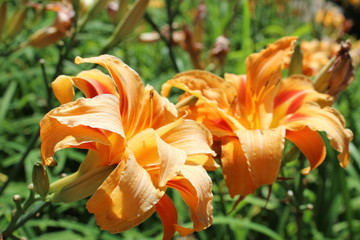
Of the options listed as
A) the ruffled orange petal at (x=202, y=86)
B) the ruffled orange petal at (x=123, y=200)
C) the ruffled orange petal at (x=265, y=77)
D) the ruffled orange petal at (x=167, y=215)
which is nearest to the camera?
the ruffled orange petal at (x=123, y=200)

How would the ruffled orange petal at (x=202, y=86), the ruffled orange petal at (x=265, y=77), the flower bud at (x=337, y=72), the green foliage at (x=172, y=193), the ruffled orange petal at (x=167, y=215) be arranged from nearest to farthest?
the ruffled orange petal at (x=167, y=215) < the ruffled orange petal at (x=202, y=86) < the ruffled orange petal at (x=265, y=77) < the flower bud at (x=337, y=72) < the green foliage at (x=172, y=193)

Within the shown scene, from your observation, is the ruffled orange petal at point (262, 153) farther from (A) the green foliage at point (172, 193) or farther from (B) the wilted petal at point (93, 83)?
(A) the green foliage at point (172, 193)

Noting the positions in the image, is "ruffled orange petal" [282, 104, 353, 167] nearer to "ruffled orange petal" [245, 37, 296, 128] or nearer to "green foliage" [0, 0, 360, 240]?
"ruffled orange petal" [245, 37, 296, 128]

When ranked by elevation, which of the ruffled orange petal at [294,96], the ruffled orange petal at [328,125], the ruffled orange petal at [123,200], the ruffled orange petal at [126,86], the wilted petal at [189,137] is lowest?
the ruffled orange petal at [294,96]

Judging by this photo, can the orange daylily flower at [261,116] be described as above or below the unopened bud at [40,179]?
below

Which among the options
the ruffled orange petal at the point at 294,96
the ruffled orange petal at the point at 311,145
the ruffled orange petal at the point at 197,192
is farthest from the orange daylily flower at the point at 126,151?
the ruffled orange petal at the point at 294,96

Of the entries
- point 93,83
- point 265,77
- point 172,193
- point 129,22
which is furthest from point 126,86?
point 172,193

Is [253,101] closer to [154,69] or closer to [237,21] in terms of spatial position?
[154,69]
